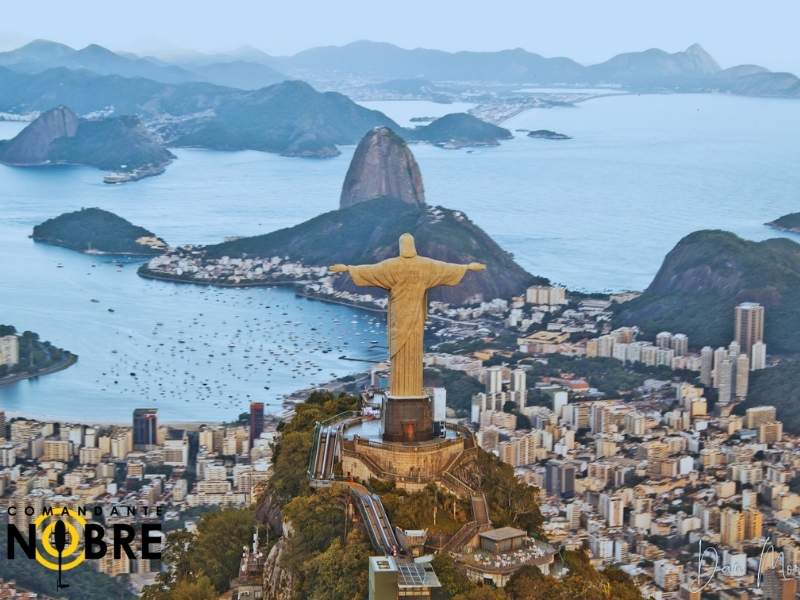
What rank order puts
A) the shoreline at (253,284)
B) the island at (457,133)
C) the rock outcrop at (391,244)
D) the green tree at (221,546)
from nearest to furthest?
the green tree at (221,546) → the rock outcrop at (391,244) → the shoreline at (253,284) → the island at (457,133)

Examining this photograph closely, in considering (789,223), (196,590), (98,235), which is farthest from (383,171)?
(196,590)

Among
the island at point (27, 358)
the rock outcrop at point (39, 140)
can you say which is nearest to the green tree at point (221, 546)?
the island at point (27, 358)

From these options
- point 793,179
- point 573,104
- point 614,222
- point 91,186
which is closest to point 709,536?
point 614,222

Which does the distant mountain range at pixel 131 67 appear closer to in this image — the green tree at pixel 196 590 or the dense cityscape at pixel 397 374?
the dense cityscape at pixel 397 374

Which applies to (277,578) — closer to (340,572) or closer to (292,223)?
(340,572)

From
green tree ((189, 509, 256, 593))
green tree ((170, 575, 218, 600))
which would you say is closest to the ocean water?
green tree ((189, 509, 256, 593))

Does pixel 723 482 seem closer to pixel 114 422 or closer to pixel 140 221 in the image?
pixel 114 422
